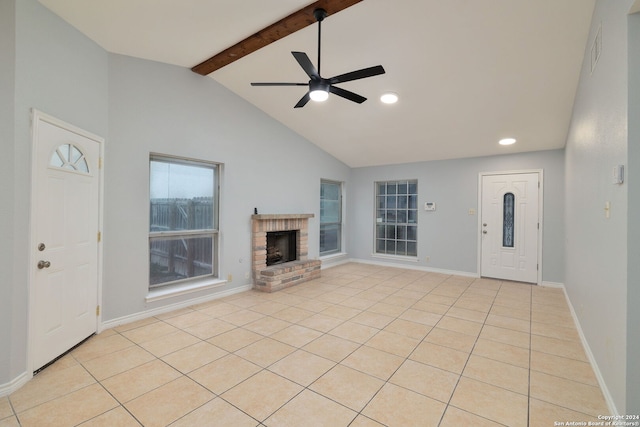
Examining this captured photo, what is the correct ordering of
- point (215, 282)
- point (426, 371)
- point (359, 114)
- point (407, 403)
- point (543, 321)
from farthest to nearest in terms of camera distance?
point (359, 114), point (215, 282), point (543, 321), point (426, 371), point (407, 403)

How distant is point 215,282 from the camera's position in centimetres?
421

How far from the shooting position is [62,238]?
2561mm

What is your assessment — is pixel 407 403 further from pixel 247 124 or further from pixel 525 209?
pixel 525 209

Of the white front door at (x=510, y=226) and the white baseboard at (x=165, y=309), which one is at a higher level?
the white front door at (x=510, y=226)

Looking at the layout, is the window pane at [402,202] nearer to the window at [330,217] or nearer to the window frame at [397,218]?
the window frame at [397,218]

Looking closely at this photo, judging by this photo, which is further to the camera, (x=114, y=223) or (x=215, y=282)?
(x=215, y=282)

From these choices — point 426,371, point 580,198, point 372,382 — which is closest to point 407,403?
point 372,382

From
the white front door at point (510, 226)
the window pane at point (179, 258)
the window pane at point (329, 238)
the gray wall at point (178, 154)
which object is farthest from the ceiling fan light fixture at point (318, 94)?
the white front door at point (510, 226)

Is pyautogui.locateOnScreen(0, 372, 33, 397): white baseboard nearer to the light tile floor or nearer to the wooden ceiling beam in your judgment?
the light tile floor

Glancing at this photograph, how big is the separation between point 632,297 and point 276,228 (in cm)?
426

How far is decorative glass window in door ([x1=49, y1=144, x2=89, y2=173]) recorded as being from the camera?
98.1 inches

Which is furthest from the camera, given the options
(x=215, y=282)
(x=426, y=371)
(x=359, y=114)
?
(x=359, y=114)

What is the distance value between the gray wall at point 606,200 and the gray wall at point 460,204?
8.35ft

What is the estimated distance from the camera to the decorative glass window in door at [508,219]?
5.39 meters
